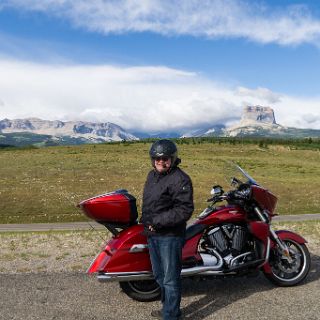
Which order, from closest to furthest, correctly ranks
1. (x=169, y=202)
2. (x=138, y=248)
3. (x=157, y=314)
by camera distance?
(x=169, y=202) < (x=157, y=314) < (x=138, y=248)

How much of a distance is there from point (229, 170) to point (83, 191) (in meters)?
32.8

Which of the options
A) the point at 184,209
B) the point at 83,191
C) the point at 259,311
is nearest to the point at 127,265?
the point at 184,209

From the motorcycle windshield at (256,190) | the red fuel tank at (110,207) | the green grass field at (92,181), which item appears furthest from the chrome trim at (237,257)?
the green grass field at (92,181)

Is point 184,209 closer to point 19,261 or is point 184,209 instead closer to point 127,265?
point 127,265

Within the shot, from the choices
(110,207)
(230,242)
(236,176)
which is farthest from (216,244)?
(110,207)

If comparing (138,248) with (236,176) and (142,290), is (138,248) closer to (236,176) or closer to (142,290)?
(142,290)

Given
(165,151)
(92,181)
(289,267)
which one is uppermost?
(165,151)

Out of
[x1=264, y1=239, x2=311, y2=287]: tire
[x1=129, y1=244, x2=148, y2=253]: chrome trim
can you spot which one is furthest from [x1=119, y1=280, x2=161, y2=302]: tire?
[x1=264, y1=239, x2=311, y2=287]: tire

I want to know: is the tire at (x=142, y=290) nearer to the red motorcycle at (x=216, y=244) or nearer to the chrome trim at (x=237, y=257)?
the red motorcycle at (x=216, y=244)

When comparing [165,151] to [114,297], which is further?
[114,297]

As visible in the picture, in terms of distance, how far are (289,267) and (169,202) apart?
3091 millimetres

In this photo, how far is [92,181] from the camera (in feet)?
148

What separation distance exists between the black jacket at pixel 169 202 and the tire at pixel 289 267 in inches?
97.0

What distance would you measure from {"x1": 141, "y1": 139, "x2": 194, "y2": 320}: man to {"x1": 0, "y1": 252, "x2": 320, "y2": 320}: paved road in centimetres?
72
